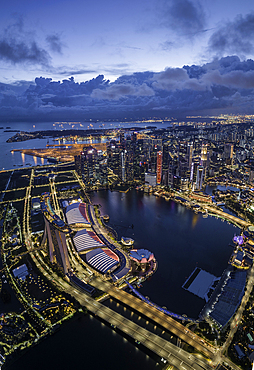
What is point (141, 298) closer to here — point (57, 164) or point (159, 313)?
point (159, 313)

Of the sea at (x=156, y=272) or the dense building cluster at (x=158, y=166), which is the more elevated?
the dense building cluster at (x=158, y=166)

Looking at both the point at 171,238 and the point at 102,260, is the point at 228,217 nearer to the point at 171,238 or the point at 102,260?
the point at 171,238

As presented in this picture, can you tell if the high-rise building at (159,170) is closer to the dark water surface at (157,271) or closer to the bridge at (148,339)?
the dark water surface at (157,271)

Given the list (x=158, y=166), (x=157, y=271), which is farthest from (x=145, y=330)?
(x=158, y=166)

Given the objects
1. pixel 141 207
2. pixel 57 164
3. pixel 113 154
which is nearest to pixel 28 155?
pixel 57 164

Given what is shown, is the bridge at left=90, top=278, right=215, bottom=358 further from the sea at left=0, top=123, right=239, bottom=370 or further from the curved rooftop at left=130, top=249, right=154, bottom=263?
the curved rooftop at left=130, top=249, right=154, bottom=263

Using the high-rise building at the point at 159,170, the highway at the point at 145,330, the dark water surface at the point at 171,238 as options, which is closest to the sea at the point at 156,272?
the dark water surface at the point at 171,238
